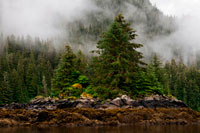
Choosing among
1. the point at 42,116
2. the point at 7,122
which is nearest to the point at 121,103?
the point at 42,116

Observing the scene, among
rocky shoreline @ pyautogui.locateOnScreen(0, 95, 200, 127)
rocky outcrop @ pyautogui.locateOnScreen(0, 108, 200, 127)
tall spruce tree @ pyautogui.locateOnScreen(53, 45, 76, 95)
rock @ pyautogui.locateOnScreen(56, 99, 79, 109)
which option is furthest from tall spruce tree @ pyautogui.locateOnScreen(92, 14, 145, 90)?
rocky outcrop @ pyautogui.locateOnScreen(0, 108, 200, 127)

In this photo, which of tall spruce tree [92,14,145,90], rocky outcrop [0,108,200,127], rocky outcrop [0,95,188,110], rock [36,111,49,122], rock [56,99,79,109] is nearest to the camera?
rocky outcrop [0,108,200,127]

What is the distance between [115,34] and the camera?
A: 29.9 m

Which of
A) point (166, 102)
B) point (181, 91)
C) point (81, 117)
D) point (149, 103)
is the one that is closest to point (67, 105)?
point (81, 117)

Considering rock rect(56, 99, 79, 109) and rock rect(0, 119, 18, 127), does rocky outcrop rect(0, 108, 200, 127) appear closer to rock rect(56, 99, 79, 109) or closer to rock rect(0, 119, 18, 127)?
rock rect(0, 119, 18, 127)

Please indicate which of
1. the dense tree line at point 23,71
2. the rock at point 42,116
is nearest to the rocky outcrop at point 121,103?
the rock at point 42,116

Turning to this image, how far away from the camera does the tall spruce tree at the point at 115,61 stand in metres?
28.0

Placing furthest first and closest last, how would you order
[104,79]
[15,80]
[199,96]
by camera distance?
[199,96], [15,80], [104,79]

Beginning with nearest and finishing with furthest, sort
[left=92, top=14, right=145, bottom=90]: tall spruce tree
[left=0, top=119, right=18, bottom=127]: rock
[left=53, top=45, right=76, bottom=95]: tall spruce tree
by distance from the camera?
1. [left=0, top=119, right=18, bottom=127]: rock
2. [left=92, top=14, right=145, bottom=90]: tall spruce tree
3. [left=53, top=45, right=76, bottom=95]: tall spruce tree

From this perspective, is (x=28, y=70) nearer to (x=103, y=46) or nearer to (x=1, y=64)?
(x=1, y=64)

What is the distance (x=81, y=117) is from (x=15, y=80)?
65.7 m

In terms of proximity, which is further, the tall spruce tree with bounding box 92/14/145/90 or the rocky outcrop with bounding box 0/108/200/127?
the tall spruce tree with bounding box 92/14/145/90

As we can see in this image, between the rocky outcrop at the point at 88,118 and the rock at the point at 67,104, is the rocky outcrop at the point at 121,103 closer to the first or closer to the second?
the rock at the point at 67,104

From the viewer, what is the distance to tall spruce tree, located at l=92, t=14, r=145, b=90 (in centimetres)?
2798
